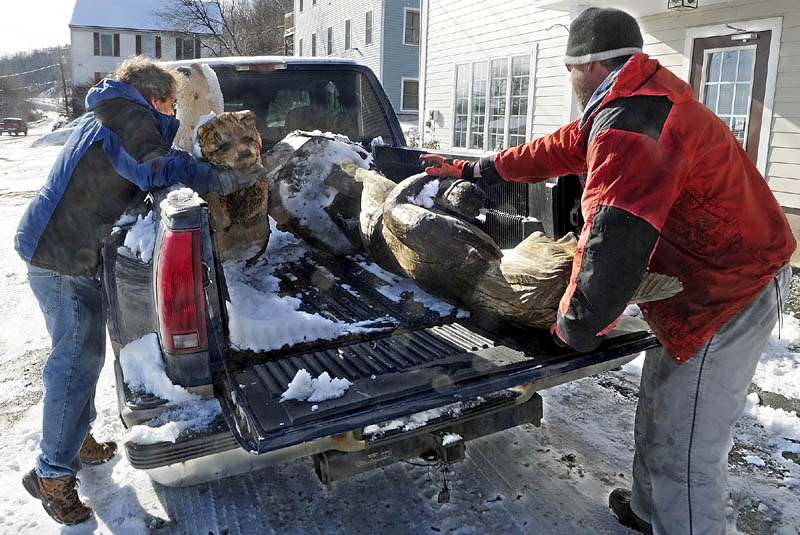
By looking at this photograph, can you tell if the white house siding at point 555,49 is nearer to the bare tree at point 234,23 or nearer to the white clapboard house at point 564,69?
the white clapboard house at point 564,69

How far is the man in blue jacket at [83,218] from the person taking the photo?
2.72 metres

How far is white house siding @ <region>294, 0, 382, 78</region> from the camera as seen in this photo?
2595 cm

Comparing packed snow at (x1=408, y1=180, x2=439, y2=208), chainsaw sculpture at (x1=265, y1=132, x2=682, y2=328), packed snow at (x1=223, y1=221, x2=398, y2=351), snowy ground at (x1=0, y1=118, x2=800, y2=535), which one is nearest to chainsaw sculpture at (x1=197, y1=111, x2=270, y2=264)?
packed snow at (x1=223, y1=221, x2=398, y2=351)

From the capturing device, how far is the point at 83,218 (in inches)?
112

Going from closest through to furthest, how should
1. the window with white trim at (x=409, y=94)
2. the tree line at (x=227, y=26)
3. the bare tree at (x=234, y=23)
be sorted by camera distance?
the window with white trim at (x=409, y=94), the tree line at (x=227, y=26), the bare tree at (x=234, y=23)

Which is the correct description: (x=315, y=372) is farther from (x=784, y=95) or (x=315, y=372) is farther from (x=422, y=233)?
(x=784, y=95)

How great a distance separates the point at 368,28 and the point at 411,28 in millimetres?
2166

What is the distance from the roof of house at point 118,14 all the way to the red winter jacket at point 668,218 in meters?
57.5

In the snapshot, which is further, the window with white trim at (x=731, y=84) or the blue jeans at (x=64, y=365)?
the window with white trim at (x=731, y=84)

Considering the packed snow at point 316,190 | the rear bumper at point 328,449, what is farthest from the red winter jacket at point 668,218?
the packed snow at point 316,190

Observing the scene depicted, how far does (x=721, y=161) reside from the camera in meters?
2.23

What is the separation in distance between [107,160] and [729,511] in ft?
10.8

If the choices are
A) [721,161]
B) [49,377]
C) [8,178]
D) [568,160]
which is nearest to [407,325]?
[568,160]

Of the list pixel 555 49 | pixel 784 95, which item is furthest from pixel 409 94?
pixel 784 95
